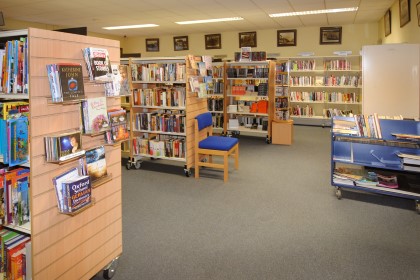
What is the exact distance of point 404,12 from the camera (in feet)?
19.7

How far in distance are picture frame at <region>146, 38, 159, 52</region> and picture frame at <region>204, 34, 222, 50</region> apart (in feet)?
7.17

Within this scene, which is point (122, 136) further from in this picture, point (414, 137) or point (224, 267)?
point (414, 137)

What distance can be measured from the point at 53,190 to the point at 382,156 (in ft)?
12.7

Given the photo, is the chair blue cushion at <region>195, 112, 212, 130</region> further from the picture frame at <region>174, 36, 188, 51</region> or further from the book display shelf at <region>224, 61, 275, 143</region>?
the picture frame at <region>174, 36, 188, 51</region>

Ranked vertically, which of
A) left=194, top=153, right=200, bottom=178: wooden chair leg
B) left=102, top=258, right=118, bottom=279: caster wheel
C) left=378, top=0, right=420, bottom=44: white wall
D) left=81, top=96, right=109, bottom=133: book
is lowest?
left=102, top=258, right=118, bottom=279: caster wheel

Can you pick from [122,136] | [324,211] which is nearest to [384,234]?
[324,211]

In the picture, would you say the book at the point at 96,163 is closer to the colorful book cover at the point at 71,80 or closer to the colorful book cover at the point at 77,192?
the colorful book cover at the point at 77,192

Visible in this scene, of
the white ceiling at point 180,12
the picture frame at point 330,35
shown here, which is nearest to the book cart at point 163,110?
the white ceiling at point 180,12

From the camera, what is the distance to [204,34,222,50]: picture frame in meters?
12.1

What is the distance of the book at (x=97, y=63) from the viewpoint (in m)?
2.16

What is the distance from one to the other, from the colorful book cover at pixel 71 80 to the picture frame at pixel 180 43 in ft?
36.6

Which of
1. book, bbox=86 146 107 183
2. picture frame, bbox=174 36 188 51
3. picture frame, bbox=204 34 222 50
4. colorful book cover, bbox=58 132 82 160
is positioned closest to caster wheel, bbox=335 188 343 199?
book, bbox=86 146 107 183

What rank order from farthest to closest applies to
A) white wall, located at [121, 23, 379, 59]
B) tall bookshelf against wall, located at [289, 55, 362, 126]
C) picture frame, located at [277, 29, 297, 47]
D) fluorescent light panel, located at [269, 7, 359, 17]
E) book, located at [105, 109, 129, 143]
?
picture frame, located at [277, 29, 297, 47], white wall, located at [121, 23, 379, 59], tall bookshelf against wall, located at [289, 55, 362, 126], fluorescent light panel, located at [269, 7, 359, 17], book, located at [105, 109, 129, 143]

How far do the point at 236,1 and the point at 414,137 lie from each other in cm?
471
